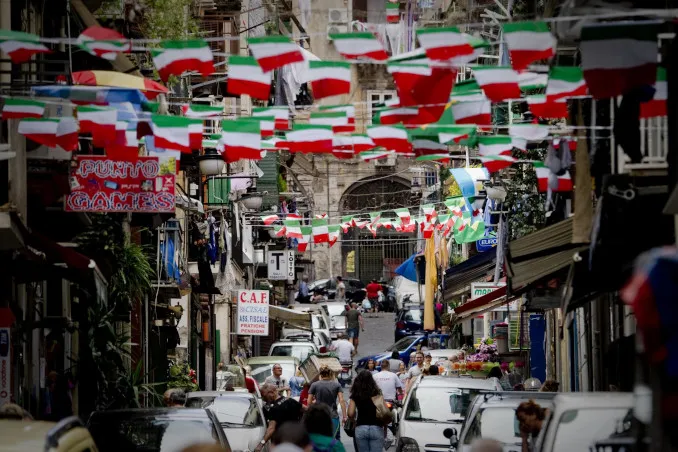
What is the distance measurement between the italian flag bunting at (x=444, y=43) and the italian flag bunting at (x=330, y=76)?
3.65ft

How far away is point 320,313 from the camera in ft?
171

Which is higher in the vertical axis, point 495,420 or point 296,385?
point 495,420

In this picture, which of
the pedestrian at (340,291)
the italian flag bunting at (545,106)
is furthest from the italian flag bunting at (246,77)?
the pedestrian at (340,291)

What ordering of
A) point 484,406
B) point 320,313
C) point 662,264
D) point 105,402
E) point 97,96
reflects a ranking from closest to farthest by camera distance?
point 662,264, point 97,96, point 484,406, point 105,402, point 320,313

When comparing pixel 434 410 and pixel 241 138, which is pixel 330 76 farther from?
pixel 434 410

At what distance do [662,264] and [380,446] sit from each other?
13.5 meters

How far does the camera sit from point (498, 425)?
16.0m

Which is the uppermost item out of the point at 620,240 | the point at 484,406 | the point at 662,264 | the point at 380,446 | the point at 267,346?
the point at 662,264

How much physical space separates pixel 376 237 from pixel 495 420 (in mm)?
60491

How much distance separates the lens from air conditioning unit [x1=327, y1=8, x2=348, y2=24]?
6819 cm

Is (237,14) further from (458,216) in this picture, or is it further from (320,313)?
(320,313)

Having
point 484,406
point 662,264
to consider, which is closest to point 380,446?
point 484,406

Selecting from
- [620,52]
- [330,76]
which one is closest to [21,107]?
[330,76]

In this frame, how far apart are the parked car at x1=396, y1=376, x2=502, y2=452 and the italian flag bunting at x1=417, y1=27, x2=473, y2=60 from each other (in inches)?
318
